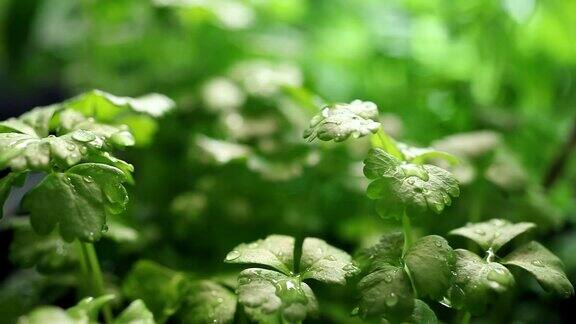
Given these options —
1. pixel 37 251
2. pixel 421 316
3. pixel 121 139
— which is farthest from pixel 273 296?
pixel 37 251

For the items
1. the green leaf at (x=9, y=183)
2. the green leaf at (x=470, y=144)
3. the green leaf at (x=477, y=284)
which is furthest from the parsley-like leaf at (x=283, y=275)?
the green leaf at (x=470, y=144)

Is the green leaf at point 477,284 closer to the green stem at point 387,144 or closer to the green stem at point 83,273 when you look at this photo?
the green stem at point 387,144

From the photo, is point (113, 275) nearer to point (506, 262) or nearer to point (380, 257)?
point (380, 257)

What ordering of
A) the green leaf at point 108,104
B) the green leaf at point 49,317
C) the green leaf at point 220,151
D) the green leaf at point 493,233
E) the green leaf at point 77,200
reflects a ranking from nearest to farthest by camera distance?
1. the green leaf at point 49,317
2. the green leaf at point 77,200
3. the green leaf at point 493,233
4. the green leaf at point 108,104
5. the green leaf at point 220,151

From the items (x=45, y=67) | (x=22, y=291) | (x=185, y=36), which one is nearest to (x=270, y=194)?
(x=22, y=291)

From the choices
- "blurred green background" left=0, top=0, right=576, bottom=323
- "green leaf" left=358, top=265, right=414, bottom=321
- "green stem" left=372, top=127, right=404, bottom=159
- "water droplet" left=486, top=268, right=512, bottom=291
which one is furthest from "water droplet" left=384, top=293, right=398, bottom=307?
"blurred green background" left=0, top=0, right=576, bottom=323
